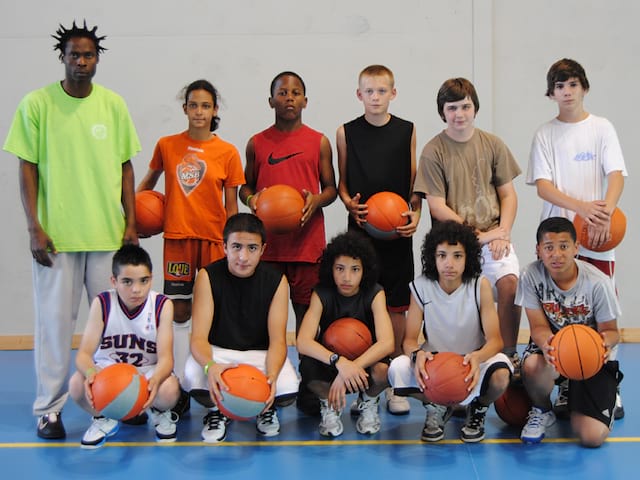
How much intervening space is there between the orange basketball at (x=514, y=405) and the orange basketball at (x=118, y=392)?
188 centimetres

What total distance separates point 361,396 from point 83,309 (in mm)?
3384

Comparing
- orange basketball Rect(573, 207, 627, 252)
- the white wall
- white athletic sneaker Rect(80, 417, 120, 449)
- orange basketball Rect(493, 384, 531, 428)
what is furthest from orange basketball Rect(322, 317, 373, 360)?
the white wall

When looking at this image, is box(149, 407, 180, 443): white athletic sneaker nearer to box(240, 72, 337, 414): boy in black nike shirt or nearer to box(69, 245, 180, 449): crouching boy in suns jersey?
box(69, 245, 180, 449): crouching boy in suns jersey

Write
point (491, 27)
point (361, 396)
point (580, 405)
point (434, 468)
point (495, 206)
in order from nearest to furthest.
Result: point (434, 468) < point (580, 405) < point (361, 396) < point (495, 206) < point (491, 27)

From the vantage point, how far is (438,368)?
3.42m

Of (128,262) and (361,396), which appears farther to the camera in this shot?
(361,396)

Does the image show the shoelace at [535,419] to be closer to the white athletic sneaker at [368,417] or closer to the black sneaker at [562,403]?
the black sneaker at [562,403]

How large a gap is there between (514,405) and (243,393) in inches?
58.0

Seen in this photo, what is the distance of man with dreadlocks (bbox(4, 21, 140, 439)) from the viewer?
12.2ft

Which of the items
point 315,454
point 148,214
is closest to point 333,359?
point 315,454

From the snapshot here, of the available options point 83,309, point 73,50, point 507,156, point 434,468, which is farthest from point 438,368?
point 83,309

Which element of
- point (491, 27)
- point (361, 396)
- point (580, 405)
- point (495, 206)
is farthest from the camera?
point (491, 27)

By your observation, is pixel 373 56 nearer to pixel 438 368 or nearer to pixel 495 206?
pixel 495 206

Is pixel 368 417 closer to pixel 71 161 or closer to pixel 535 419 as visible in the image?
pixel 535 419
